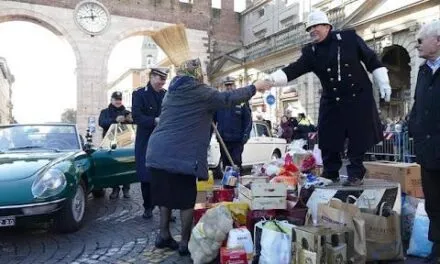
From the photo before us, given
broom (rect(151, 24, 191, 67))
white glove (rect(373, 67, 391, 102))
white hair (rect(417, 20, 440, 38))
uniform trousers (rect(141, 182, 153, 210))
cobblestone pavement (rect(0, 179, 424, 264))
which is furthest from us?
broom (rect(151, 24, 191, 67))

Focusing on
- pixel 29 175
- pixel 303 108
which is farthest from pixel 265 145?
pixel 303 108

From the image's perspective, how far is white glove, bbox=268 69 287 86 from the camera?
533cm

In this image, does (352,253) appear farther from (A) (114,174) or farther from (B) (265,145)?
(B) (265,145)

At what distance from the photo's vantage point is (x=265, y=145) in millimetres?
14859

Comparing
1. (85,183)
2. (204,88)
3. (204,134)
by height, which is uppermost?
(204,88)

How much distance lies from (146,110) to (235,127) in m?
2.30

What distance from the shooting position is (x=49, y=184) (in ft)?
18.1

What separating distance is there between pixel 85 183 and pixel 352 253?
13.5ft

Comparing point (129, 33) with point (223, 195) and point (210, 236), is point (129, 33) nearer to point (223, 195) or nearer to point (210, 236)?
point (223, 195)

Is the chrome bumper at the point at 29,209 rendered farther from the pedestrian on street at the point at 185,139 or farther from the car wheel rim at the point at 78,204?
the pedestrian on street at the point at 185,139

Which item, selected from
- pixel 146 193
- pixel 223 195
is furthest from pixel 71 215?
pixel 223 195

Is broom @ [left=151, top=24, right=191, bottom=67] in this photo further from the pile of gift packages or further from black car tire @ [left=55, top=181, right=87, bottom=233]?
the pile of gift packages

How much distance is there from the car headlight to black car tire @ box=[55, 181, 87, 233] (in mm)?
231

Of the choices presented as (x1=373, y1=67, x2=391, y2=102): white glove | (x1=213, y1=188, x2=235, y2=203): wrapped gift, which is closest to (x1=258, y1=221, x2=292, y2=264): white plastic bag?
(x1=213, y1=188, x2=235, y2=203): wrapped gift
